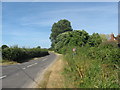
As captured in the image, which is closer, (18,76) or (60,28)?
(18,76)

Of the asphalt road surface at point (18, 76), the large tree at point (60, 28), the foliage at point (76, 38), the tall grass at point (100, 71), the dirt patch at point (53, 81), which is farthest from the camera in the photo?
the large tree at point (60, 28)

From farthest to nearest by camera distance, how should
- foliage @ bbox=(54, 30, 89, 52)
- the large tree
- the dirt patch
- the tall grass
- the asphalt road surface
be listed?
the large tree < foliage @ bbox=(54, 30, 89, 52) < the asphalt road surface < the dirt patch < the tall grass

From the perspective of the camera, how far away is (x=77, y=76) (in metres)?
9.45

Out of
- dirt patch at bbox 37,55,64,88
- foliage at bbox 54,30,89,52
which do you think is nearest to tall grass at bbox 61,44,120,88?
dirt patch at bbox 37,55,64,88

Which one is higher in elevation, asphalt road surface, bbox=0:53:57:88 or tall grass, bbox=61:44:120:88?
tall grass, bbox=61:44:120:88

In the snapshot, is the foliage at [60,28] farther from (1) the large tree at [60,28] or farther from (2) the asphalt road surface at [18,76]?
(2) the asphalt road surface at [18,76]

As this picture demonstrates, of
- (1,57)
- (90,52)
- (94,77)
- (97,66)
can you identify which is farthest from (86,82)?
(1,57)

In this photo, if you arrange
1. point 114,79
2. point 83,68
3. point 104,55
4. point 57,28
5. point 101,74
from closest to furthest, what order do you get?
point 114,79 → point 101,74 → point 104,55 → point 83,68 → point 57,28

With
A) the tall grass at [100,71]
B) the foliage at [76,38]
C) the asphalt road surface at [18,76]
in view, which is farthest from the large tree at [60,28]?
the tall grass at [100,71]

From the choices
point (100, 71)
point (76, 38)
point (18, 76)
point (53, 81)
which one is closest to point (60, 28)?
point (76, 38)

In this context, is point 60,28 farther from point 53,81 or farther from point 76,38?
point 53,81

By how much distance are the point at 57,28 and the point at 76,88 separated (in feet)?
303

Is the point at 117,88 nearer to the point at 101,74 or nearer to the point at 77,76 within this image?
the point at 101,74

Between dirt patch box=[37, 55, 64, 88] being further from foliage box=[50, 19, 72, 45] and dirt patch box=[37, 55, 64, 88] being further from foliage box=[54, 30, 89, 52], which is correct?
foliage box=[50, 19, 72, 45]
